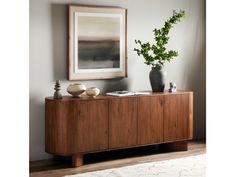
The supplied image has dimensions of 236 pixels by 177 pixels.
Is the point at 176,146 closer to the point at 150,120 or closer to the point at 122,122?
the point at 150,120

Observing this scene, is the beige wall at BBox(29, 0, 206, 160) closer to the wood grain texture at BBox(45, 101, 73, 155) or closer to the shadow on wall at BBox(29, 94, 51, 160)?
the shadow on wall at BBox(29, 94, 51, 160)

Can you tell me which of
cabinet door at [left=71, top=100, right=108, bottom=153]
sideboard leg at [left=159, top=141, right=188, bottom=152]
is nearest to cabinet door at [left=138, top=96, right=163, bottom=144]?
sideboard leg at [left=159, top=141, right=188, bottom=152]

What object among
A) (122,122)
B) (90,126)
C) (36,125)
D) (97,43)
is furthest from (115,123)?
(97,43)

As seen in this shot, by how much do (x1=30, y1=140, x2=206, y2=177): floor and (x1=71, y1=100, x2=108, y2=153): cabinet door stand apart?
7.6 inches

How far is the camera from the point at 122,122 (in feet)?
14.8

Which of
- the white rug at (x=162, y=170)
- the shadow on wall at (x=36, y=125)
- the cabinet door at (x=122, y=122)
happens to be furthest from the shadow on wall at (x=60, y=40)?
the white rug at (x=162, y=170)

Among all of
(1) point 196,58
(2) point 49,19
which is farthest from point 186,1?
(2) point 49,19

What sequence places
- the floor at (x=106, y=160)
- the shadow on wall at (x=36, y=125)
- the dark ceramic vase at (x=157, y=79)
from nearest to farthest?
the floor at (x=106, y=160) → the shadow on wall at (x=36, y=125) → the dark ceramic vase at (x=157, y=79)

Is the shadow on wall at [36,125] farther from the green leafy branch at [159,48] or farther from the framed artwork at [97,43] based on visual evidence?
the green leafy branch at [159,48]

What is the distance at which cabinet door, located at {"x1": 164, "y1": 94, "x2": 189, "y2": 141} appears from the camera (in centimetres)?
482

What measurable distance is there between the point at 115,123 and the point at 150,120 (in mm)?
457

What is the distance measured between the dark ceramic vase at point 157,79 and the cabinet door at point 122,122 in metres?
0.41

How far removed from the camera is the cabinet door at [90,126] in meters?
4.21
